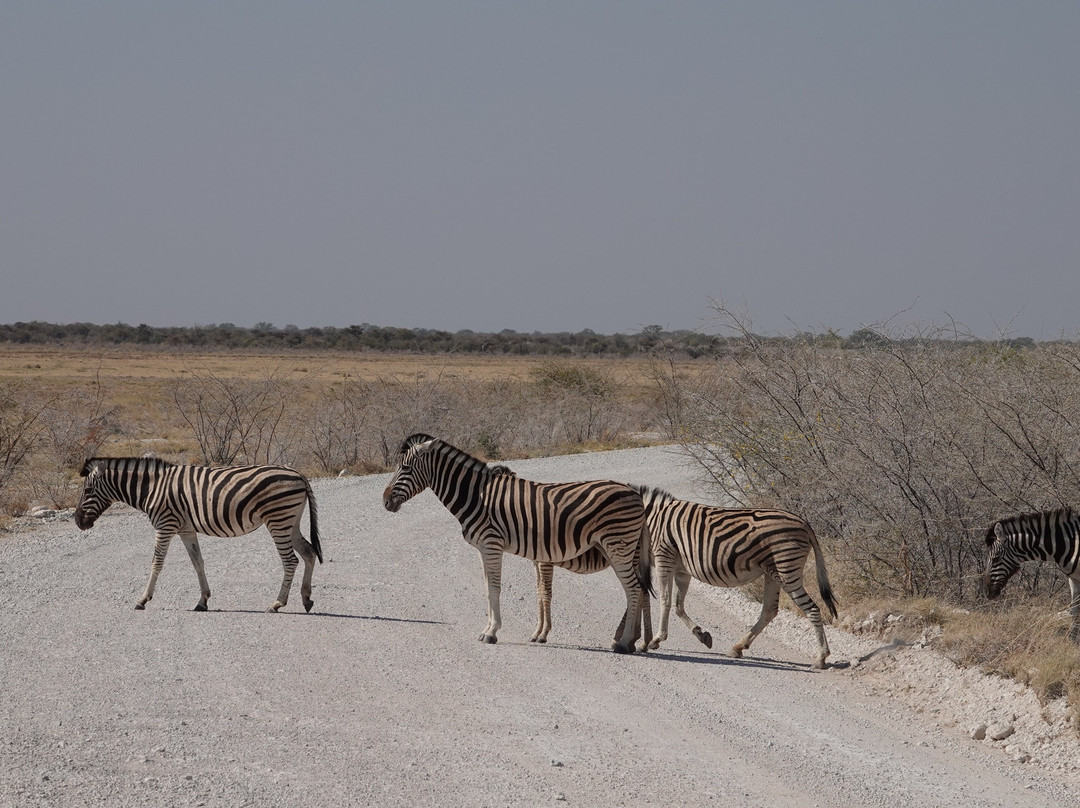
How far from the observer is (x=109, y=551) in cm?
1459

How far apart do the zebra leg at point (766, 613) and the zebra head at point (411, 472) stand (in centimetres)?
323

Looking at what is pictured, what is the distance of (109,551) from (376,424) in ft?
41.4

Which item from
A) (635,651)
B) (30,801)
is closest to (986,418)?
(635,651)

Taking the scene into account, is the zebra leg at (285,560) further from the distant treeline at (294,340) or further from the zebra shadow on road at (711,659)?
the distant treeline at (294,340)

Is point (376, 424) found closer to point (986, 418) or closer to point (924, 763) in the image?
point (986, 418)

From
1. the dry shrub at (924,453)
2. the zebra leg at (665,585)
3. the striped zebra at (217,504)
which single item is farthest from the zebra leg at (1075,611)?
the striped zebra at (217,504)

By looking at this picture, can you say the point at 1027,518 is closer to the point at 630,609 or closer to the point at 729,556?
the point at 729,556

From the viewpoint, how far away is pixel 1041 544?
9.26 m

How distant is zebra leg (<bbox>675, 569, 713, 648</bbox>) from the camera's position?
31.9ft

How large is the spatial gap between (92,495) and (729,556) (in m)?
6.54

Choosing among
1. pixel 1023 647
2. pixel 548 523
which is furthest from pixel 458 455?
pixel 1023 647

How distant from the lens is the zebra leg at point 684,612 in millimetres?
9734

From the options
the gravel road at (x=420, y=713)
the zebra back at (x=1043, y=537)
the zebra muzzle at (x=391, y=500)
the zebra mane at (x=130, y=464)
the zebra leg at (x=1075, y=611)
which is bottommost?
the gravel road at (x=420, y=713)

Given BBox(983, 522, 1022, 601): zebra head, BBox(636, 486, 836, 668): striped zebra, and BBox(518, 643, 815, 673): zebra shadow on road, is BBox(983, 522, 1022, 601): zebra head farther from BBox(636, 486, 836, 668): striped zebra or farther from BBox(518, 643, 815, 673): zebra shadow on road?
BBox(518, 643, 815, 673): zebra shadow on road
